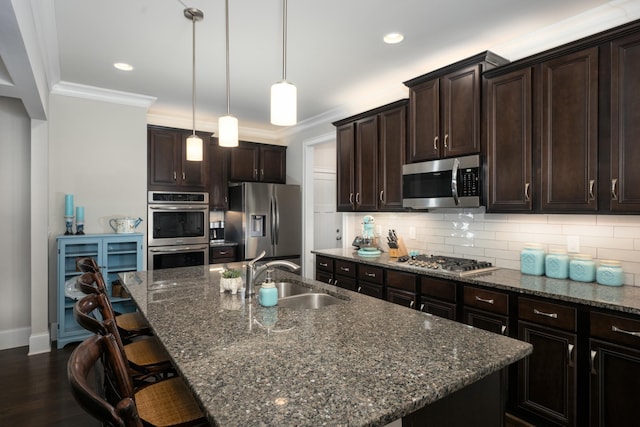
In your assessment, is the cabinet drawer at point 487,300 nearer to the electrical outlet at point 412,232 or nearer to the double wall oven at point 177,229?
the electrical outlet at point 412,232

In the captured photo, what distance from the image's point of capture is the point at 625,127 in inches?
80.3

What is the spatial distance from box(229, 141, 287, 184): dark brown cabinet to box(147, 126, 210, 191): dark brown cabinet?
53 cm

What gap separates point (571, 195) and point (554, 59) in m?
0.90

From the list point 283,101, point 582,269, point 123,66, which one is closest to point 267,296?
point 283,101

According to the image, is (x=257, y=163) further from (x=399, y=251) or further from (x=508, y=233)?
(x=508, y=233)

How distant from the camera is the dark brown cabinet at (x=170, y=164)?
444cm

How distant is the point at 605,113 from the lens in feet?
6.97

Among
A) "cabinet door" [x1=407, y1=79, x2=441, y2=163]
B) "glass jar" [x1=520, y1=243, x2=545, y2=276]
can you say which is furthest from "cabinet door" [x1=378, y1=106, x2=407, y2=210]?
"glass jar" [x1=520, y1=243, x2=545, y2=276]

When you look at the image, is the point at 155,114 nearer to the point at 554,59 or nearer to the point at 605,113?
the point at 554,59

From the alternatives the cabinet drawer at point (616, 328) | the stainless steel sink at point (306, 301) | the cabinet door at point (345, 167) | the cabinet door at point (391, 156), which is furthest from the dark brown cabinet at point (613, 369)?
the cabinet door at point (345, 167)

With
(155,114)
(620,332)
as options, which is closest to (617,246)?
(620,332)

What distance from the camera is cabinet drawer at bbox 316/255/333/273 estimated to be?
3.88 metres

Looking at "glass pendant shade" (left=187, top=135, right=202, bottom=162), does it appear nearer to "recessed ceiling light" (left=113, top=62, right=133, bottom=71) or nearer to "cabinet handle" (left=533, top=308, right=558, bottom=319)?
"recessed ceiling light" (left=113, top=62, right=133, bottom=71)

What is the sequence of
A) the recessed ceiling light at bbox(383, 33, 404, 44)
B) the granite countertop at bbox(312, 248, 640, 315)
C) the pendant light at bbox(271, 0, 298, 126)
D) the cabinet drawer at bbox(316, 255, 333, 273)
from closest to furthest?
the pendant light at bbox(271, 0, 298, 126)
the granite countertop at bbox(312, 248, 640, 315)
the recessed ceiling light at bbox(383, 33, 404, 44)
the cabinet drawer at bbox(316, 255, 333, 273)
